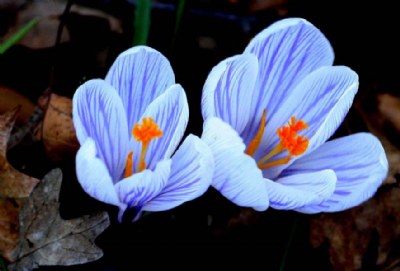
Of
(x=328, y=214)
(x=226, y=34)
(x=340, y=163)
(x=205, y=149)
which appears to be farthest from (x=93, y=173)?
(x=226, y=34)

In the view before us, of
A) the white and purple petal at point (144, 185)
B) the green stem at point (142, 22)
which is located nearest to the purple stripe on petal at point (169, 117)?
the white and purple petal at point (144, 185)

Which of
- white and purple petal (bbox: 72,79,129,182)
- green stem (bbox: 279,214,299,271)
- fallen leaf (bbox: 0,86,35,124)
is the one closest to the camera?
white and purple petal (bbox: 72,79,129,182)

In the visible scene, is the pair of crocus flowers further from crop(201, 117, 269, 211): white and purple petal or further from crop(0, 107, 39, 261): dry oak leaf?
crop(0, 107, 39, 261): dry oak leaf

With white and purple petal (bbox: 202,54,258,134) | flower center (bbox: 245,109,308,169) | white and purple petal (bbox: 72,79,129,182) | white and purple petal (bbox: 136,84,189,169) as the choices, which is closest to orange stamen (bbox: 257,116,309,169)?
flower center (bbox: 245,109,308,169)

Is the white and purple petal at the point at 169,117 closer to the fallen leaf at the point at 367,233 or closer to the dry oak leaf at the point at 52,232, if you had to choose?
the dry oak leaf at the point at 52,232

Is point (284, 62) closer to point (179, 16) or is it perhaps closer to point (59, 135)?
point (179, 16)

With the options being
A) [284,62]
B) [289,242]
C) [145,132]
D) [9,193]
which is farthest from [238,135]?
[9,193]

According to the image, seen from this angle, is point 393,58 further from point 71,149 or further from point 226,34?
point 71,149
